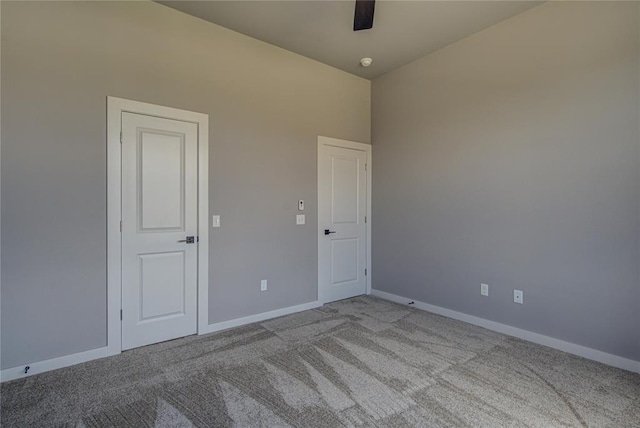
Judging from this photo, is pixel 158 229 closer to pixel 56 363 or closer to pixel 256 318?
pixel 56 363

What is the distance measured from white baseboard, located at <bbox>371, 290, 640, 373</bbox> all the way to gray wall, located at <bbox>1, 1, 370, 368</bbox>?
1563 mm

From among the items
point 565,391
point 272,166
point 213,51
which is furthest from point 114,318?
point 565,391

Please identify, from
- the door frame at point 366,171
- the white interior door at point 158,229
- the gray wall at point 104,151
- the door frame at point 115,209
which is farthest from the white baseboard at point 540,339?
the door frame at point 115,209

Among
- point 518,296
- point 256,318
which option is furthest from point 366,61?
point 256,318

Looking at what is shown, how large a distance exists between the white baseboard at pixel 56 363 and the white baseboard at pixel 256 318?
78 centimetres

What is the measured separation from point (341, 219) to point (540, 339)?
2437 mm

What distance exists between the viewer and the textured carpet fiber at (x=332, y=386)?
1832mm

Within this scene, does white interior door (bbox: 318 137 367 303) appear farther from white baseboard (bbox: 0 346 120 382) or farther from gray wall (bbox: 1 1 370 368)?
white baseboard (bbox: 0 346 120 382)

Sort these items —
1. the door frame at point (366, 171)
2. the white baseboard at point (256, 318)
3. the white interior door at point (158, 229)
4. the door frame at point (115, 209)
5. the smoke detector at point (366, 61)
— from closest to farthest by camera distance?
1. the door frame at point (115, 209)
2. the white interior door at point (158, 229)
3. the white baseboard at point (256, 318)
4. the smoke detector at point (366, 61)
5. the door frame at point (366, 171)

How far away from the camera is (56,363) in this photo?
2.37m

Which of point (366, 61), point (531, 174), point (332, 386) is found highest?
point (366, 61)

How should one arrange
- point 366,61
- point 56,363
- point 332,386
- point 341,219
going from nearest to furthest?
point 332,386 → point 56,363 → point 366,61 → point 341,219

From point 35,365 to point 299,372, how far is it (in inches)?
77.7

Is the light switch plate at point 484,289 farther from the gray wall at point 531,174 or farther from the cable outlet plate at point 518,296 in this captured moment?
the cable outlet plate at point 518,296
